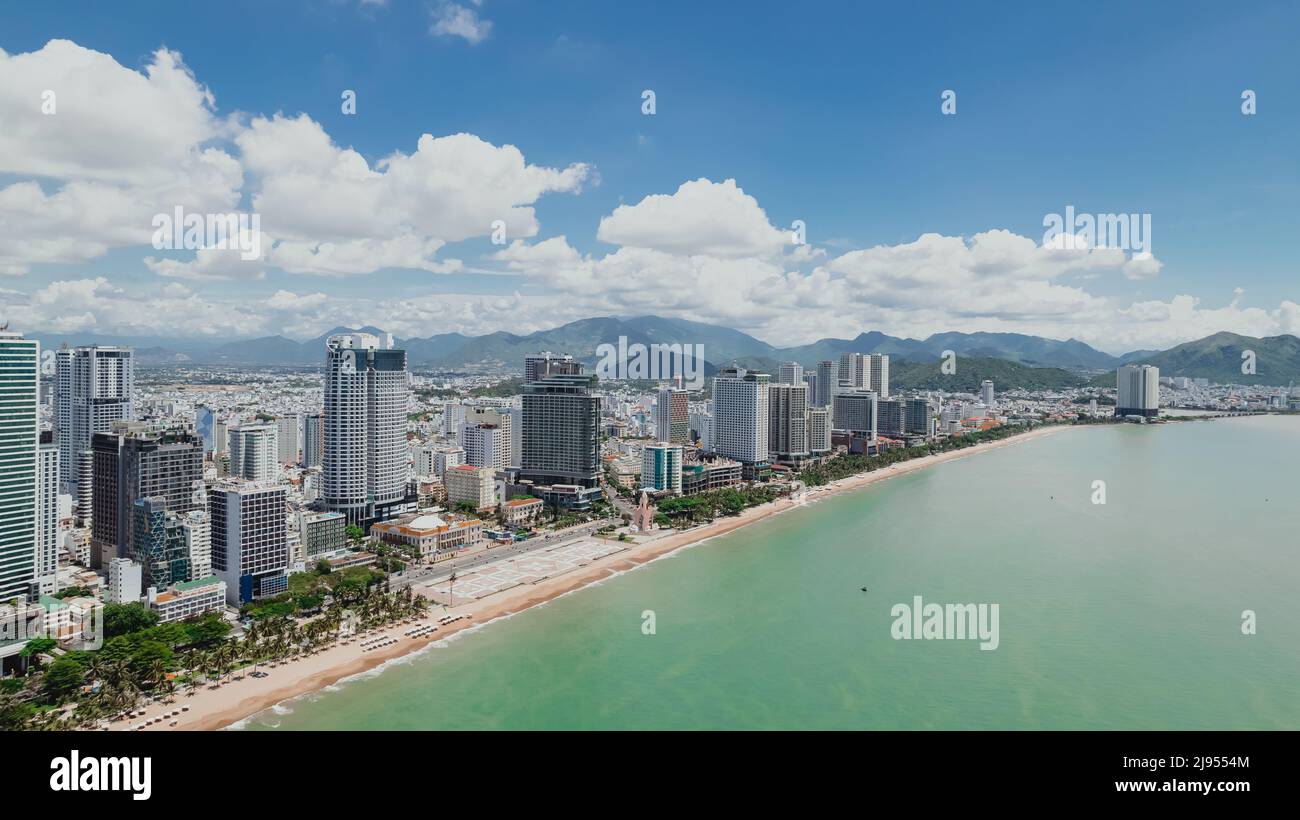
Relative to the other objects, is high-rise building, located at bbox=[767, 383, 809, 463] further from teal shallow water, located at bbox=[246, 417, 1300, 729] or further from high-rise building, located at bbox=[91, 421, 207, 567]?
high-rise building, located at bbox=[91, 421, 207, 567]

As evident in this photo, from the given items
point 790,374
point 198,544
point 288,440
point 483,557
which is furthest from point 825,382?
point 198,544

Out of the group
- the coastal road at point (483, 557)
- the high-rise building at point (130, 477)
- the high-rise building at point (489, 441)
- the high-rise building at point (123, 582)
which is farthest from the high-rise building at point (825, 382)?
the high-rise building at point (123, 582)

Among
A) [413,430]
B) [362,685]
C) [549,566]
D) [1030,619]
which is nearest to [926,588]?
[1030,619]

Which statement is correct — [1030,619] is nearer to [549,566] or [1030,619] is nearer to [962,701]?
[962,701]

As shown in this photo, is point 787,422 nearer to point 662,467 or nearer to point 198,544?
point 662,467

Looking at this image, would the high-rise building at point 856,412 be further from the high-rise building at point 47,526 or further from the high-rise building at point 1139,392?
the high-rise building at point 47,526

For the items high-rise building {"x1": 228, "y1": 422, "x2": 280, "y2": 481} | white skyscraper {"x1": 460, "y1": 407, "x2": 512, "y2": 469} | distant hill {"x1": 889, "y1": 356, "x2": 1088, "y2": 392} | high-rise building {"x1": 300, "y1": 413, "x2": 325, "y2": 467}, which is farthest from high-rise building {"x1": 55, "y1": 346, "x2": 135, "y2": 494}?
distant hill {"x1": 889, "y1": 356, "x2": 1088, "y2": 392}
